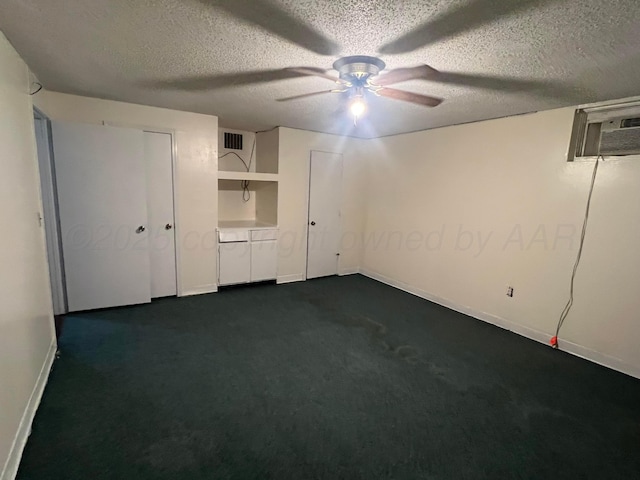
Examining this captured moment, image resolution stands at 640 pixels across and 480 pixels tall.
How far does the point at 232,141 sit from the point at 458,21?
12.7ft

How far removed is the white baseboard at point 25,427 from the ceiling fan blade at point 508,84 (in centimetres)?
336

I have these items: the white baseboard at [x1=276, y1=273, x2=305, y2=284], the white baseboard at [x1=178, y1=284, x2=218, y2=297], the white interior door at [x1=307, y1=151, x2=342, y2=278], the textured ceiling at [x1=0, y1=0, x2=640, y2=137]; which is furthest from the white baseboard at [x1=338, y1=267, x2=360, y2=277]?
the textured ceiling at [x1=0, y1=0, x2=640, y2=137]

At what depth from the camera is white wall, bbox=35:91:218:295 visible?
3510 millimetres

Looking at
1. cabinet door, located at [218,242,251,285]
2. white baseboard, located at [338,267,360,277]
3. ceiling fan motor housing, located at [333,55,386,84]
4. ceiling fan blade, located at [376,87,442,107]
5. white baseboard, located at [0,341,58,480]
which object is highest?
ceiling fan motor housing, located at [333,55,386,84]

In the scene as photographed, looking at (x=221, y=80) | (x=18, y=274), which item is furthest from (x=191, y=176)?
(x=18, y=274)

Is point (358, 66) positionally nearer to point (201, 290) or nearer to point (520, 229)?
point (520, 229)

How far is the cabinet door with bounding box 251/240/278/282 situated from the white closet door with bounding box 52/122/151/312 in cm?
138

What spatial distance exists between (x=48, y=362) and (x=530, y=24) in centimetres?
381

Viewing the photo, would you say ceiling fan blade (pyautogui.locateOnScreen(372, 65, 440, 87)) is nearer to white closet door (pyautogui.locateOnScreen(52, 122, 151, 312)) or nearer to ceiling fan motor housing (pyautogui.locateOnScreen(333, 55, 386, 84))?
ceiling fan motor housing (pyautogui.locateOnScreen(333, 55, 386, 84))

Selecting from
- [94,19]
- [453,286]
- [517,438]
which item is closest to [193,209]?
[94,19]

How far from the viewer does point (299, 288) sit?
466 cm

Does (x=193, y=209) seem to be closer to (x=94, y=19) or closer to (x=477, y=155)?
(x=94, y=19)

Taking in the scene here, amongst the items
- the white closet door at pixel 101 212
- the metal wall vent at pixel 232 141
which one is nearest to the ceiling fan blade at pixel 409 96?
the white closet door at pixel 101 212

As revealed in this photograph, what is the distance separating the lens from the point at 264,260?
464 cm
